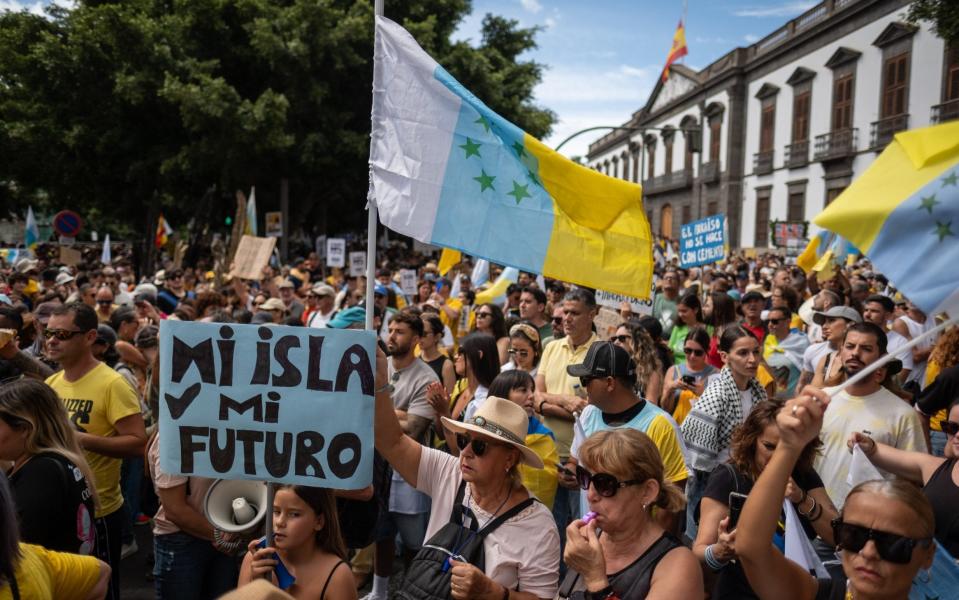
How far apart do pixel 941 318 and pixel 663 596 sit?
6.17m

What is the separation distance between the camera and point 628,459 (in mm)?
2453

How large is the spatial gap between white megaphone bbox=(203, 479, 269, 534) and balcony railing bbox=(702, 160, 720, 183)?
40.9 m

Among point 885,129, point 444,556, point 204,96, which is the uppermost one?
point 885,129

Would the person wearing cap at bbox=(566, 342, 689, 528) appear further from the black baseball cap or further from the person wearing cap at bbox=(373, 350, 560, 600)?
the person wearing cap at bbox=(373, 350, 560, 600)

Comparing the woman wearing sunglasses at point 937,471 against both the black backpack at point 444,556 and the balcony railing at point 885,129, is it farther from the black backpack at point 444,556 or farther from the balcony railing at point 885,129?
the balcony railing at point 885,129

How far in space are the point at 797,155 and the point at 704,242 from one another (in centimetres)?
2432

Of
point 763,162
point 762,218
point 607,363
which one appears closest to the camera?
point 607,363

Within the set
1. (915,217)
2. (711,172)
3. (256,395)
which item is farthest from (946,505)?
(711,172)

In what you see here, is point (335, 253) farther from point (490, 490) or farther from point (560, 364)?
point (490, 490)

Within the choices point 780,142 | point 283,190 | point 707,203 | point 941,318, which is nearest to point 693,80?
point 707,203

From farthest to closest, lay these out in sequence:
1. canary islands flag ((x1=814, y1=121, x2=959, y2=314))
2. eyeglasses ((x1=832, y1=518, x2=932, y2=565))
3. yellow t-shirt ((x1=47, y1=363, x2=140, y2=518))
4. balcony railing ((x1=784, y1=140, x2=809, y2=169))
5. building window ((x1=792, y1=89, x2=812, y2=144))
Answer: building window ((x1=792, y1=89, x2=812, y2=144))
balcony railing ((x1=784, y1=140, x2=809, y2=169))
yellow t-shirt ((x1=47, y1=363, x2=140, y2=518))
canary islands flag ((x1=814, y1=121, x2=959, y2=314))
eyeglasses ((x1=832, y1=518, x2=932, y2=565))

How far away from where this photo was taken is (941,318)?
7.02 meters

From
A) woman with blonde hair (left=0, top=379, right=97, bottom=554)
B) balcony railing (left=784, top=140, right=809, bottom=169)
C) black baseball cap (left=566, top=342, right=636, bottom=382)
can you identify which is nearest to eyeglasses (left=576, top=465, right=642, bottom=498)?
black baseball cap (left=566, top=342, right=636, bottom=382)

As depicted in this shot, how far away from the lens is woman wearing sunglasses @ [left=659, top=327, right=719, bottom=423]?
5.16 metres
